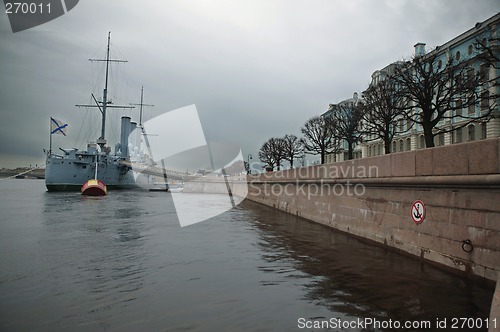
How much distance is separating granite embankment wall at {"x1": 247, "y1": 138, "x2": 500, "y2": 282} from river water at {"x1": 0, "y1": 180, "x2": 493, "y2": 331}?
1.49ft

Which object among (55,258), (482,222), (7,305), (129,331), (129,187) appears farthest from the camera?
(129,187)

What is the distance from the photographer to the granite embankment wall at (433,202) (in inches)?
226

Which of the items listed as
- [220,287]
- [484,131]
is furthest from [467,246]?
[484,131]

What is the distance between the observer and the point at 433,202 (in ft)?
23.6

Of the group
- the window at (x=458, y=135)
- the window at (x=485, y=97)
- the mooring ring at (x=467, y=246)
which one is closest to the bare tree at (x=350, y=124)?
the window at (x=458, y=135)

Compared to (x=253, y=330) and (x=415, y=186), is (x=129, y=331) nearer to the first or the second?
(x=253, y=330)

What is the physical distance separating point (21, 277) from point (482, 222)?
28.0ft

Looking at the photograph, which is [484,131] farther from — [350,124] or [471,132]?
[350,124]

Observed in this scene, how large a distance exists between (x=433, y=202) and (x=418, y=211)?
0.55 meters

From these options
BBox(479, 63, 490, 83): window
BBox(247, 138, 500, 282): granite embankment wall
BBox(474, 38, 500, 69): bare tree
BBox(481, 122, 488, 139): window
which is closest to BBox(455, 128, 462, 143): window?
BBox(481, 122, 488, 139): window

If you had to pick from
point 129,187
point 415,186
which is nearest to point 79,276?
point 415,186

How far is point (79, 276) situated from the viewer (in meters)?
6.80

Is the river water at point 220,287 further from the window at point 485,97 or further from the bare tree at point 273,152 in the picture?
the bare tree at point 273,152

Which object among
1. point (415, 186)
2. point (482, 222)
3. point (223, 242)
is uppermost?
point (415, 186)
